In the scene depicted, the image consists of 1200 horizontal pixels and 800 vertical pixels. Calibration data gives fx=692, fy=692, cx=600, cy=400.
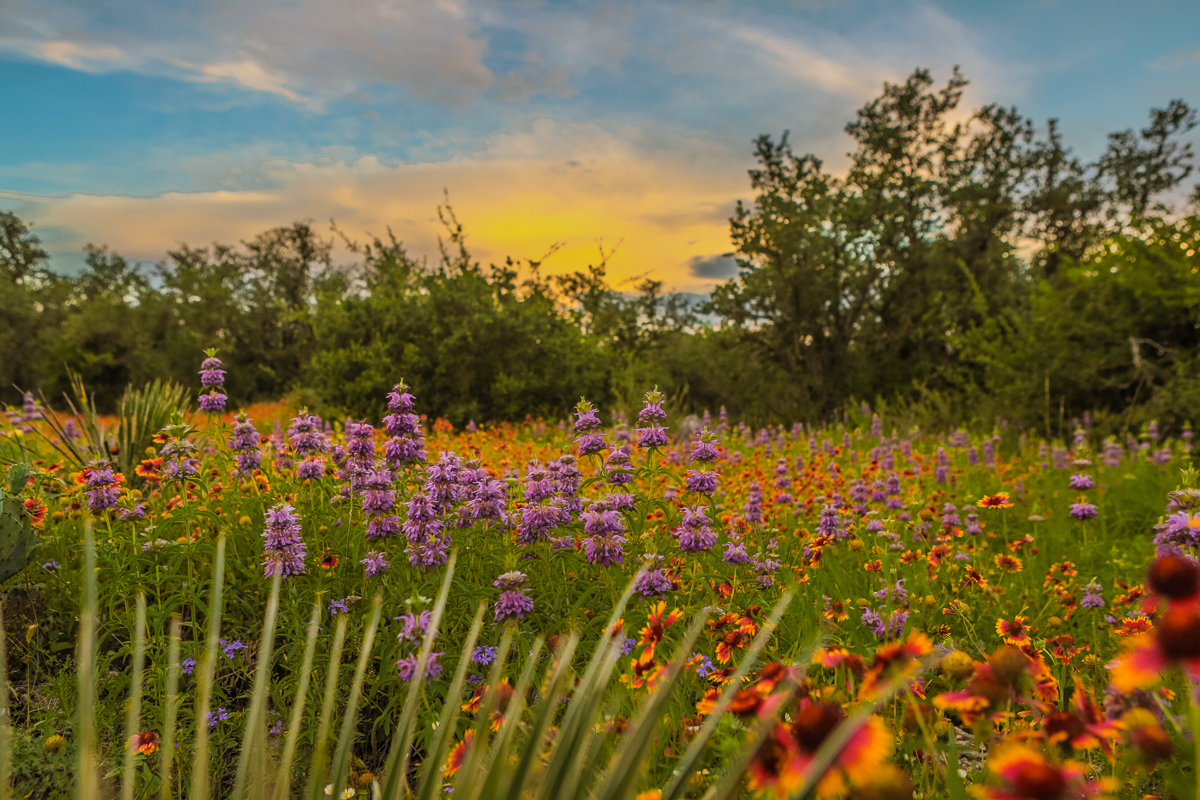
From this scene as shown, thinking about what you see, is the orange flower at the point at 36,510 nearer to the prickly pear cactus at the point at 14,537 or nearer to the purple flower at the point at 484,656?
the prickly pear cactus at the point at 14,537

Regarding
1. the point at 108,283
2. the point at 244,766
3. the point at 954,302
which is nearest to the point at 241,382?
the point at 954,302

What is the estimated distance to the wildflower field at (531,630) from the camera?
1.20 meters

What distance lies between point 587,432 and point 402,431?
86cm

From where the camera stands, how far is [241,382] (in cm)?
2266

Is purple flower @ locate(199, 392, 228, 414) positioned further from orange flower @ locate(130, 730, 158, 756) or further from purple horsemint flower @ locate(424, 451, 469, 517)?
orange flower @ locate(130, 730, 158, 756)

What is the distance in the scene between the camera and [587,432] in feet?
11.0

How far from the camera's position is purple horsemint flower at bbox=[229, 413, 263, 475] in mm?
3531

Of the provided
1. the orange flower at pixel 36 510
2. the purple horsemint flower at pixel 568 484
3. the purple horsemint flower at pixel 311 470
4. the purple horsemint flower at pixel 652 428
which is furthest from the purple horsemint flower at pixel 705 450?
the orange flower at pixel 36 510

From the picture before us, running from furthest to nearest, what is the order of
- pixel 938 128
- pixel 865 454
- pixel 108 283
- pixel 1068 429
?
pixel 108 283
pixel 938 128
pixel 1068 429
pixel 865 454

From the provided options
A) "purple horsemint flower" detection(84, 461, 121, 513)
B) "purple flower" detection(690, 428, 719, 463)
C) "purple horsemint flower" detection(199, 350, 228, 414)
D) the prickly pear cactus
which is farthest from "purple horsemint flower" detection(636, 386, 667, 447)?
the prickly pear cactus

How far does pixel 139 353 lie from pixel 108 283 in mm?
27518

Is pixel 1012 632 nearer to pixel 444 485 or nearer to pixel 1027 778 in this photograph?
pixel 1027 778

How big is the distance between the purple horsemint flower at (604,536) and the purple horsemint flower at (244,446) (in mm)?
1922

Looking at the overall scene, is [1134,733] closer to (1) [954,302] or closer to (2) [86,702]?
(2) [86,702]
